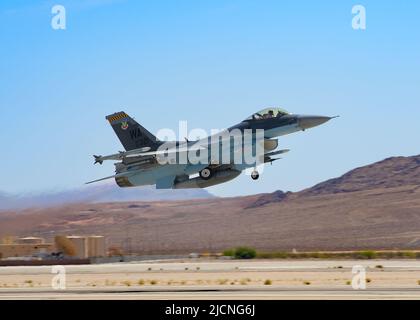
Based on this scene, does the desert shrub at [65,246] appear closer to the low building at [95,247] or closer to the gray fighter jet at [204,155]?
the low building at [95,247]

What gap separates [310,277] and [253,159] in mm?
8520

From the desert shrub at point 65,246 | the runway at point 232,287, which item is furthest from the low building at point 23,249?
the runway at point 232,287

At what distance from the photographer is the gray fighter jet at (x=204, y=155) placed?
4859 cm

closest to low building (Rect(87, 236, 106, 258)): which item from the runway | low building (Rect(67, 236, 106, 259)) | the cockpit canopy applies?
low building (Rect(67, 236, 106, 259))

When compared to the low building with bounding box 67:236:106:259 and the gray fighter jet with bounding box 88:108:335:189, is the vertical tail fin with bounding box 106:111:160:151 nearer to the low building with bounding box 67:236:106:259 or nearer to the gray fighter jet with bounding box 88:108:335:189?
Result: the gray fighter jet with bounding box 88:108:335:189

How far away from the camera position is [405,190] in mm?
186000

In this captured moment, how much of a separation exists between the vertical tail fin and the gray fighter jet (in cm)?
7

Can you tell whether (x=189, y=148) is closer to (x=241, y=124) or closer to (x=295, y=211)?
(x=241, y=124)

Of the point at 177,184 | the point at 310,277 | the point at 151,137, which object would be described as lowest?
the point at 310,277

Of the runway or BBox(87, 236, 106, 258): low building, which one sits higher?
BBox(87, 236, 106, 258): low building

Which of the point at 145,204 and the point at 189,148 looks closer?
the point at 189,148

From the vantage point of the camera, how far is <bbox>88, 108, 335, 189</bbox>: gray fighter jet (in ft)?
159

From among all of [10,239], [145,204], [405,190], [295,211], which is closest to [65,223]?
[145,204]
